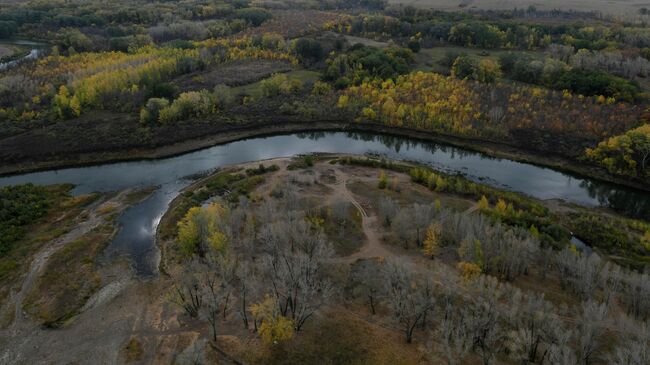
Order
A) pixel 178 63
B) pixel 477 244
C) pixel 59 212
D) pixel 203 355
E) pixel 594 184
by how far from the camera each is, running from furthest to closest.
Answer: pixel 178 63
pixel 594 184
pixel 59 212
pixel 477 244
pixel 203 355

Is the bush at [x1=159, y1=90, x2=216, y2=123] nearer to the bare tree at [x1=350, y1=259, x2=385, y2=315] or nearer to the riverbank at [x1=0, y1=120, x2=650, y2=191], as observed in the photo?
the riverbank at [x1=0, y1=120, x2=650, y2=191]

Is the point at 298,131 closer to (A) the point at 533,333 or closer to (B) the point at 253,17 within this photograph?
(A) the point at 533,333

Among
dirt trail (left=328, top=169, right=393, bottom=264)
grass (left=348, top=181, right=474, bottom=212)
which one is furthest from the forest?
dirt trail (left=328, top=169, right=393, bottom=264)

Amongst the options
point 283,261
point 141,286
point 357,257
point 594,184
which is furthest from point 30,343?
point 594,184

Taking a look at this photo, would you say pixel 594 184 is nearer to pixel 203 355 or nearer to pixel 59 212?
pixel 203 355

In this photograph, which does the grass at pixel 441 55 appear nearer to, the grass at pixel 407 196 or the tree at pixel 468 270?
the grass at pixel 407 196

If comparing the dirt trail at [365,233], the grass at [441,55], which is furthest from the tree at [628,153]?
the grass at [441,55]
